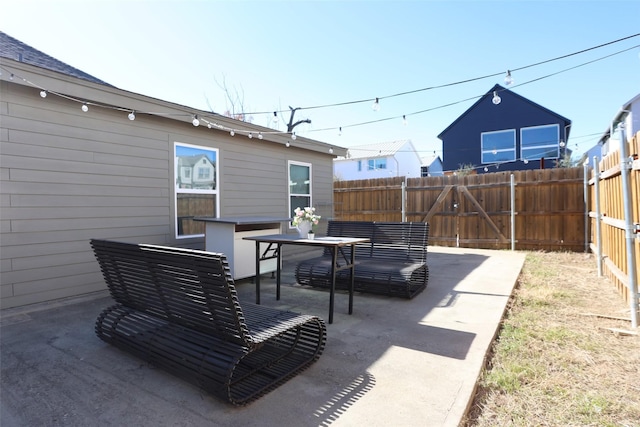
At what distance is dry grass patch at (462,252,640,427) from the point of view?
1.89m

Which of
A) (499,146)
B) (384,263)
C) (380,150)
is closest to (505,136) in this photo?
(499,146)

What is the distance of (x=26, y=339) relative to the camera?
2.97 m

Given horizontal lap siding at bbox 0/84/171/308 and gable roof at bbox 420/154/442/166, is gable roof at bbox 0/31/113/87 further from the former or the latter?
gable roof at bbox 420/154/442/166

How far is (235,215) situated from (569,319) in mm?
4890

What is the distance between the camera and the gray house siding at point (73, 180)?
145 inches

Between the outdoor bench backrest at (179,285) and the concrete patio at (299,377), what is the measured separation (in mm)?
407

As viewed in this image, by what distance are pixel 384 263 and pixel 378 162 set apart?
63.4 feet

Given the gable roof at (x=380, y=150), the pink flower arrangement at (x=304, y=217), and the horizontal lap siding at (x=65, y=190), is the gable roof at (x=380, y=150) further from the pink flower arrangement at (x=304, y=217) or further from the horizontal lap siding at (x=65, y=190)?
the pink flower arrangement at (x=304, y=217)

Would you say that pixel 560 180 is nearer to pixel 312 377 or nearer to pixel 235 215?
pixel 235 215

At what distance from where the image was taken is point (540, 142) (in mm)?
15938

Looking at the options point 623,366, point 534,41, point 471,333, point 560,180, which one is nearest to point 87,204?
point 471,333

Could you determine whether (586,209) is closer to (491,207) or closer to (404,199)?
(491,207)

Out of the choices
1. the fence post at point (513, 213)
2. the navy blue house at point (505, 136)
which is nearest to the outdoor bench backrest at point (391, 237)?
the fence post at point (513, 213)

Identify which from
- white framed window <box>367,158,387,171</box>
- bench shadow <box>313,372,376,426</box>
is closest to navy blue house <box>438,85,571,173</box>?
white framed window <box>367,158,387,171</box>
